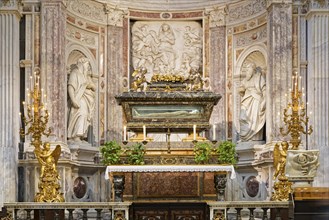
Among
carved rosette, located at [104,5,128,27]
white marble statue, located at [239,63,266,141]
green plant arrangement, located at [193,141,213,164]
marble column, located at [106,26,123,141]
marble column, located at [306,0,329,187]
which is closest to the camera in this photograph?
green plant arrangement, located at [193,141,213,164]

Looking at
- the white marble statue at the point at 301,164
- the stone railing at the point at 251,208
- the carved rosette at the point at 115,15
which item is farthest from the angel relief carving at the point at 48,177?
the carved rosette at the point at 115,15

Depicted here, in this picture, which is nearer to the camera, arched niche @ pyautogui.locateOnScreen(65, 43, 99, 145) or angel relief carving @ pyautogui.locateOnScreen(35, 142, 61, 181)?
angel relief carving @ pyautogui.locateOnScreen(35, 142, 61, 181)

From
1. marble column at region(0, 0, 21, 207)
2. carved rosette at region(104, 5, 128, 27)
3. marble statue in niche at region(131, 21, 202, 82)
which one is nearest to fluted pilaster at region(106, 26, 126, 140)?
carved rosette at region(104, 5, 128, 27)

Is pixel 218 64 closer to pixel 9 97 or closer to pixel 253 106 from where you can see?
pixel 253 106

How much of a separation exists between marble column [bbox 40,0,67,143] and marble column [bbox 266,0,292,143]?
469 cm

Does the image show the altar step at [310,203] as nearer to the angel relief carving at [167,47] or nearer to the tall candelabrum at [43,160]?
the tall candelabrum at [43,160]

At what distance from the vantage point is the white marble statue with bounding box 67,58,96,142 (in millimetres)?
16703

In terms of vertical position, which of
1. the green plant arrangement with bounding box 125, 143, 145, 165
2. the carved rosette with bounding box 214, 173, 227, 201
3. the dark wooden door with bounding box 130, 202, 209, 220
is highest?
the green plant arrangement with bounding box 125, 143, 145, 165

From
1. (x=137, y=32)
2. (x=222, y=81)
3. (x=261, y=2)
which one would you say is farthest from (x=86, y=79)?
(x=261, y=2)

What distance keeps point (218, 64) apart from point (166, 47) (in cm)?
155

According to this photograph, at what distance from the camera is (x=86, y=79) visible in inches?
679

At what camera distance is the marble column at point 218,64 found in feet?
58.7

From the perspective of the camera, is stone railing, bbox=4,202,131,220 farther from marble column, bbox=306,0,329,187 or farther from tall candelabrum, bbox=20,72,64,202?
marble column, bbox=306,0,329,187

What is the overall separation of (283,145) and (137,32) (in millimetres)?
6195
